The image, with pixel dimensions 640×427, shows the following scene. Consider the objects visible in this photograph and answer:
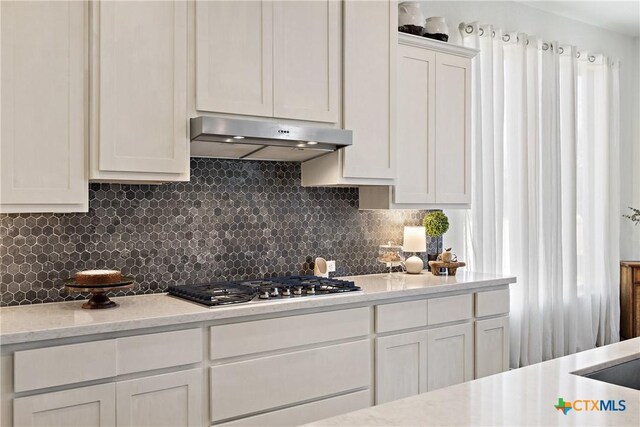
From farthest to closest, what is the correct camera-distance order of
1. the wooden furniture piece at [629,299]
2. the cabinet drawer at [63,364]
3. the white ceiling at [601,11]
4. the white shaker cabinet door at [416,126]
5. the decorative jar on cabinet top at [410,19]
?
the wooden furniture piece at [629,299] < the white ceiling at [601,11] < the decorative jar on cabinet top at [410,19] < the white shaker cabinet door at [416,126] < the cabinet drawer at [63,364]

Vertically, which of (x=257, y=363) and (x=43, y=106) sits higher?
(x=43, y=106)

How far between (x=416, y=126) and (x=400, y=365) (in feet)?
4.70

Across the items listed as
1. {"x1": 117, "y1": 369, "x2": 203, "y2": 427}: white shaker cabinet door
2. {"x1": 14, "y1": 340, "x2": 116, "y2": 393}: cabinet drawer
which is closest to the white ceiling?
{"x1": 117, "y1": 369, "x2": 203, "y2": 427}: white shaker cabinet door

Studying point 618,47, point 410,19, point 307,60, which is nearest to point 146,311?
point 307,60

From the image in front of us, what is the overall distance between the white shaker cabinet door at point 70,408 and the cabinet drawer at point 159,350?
0.37 ft

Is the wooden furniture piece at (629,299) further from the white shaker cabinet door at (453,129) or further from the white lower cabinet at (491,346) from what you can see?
the white shaker cabinet door at (453,129)

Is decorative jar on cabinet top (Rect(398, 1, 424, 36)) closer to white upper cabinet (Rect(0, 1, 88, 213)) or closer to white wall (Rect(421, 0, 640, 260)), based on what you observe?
white wall (Rect(421, 0, 640, 260))

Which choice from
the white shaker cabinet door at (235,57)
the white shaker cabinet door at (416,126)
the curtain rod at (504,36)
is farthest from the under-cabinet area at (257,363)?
the curtain rod at (504,36)

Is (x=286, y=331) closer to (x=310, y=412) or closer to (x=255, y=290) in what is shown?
(x=255, y=290)

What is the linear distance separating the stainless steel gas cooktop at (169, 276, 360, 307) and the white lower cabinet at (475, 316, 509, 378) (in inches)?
40.2

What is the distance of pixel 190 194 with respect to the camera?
3.08 meters

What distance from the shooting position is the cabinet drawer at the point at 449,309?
328cm

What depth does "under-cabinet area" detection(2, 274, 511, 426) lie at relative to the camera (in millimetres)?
2145

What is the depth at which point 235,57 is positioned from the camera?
280cm
